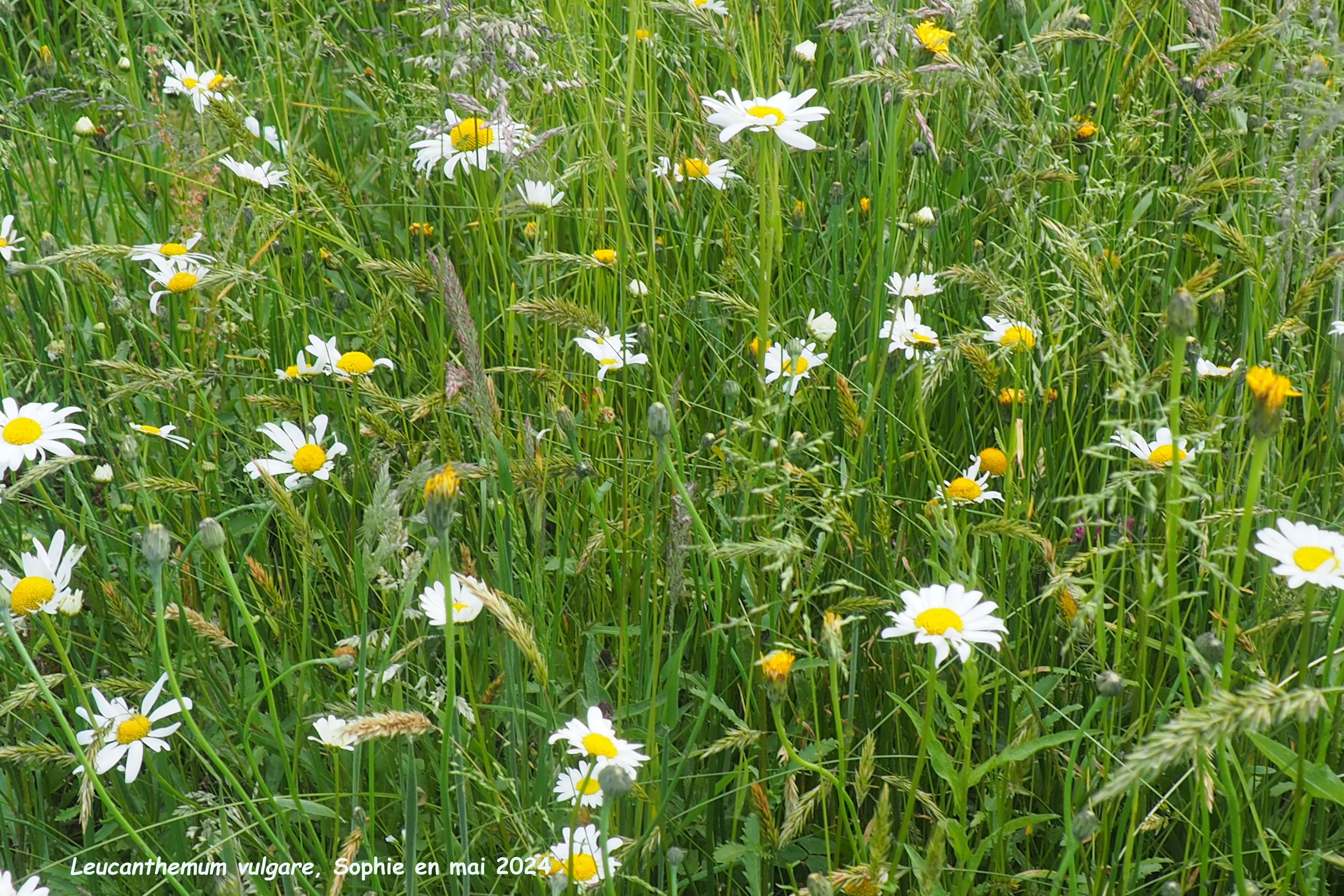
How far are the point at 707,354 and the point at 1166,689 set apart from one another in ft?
3.20

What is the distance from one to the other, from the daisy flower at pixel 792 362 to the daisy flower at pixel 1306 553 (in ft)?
1.79

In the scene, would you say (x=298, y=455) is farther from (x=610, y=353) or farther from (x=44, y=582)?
(x=610, y=353)

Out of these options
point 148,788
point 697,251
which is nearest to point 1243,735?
point 697,251

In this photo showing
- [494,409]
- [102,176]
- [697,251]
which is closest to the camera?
[494,409]

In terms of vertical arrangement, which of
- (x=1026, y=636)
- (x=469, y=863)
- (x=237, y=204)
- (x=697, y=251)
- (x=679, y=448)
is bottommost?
(x=469, y=863)

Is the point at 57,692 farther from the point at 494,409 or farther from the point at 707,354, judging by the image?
the point at 707,354

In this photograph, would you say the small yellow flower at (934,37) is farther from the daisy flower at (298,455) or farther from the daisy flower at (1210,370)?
the daisy flower at (298,455)

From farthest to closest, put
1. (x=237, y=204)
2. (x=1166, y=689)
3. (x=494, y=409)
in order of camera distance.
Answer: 1. (x=237, y=204)
2. (x=1166, y=689)
3. (x=494, y=409)

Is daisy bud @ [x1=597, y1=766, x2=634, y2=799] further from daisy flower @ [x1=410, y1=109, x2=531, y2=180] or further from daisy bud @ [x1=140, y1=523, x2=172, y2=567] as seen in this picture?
daisy flower @ [x1=410, y1=109, x2=531, y2=180]

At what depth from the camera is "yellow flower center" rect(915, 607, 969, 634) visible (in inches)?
43.8

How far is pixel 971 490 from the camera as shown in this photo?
1.51 m

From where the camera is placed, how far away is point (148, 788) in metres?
1.46

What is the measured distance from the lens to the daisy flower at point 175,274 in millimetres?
1868

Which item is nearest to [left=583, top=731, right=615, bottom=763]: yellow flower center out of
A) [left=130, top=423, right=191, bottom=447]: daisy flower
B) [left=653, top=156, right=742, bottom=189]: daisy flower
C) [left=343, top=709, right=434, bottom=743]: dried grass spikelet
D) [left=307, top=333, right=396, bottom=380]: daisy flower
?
[left=343, top=709, right=434, bottom=743]: dried grass spikelet
